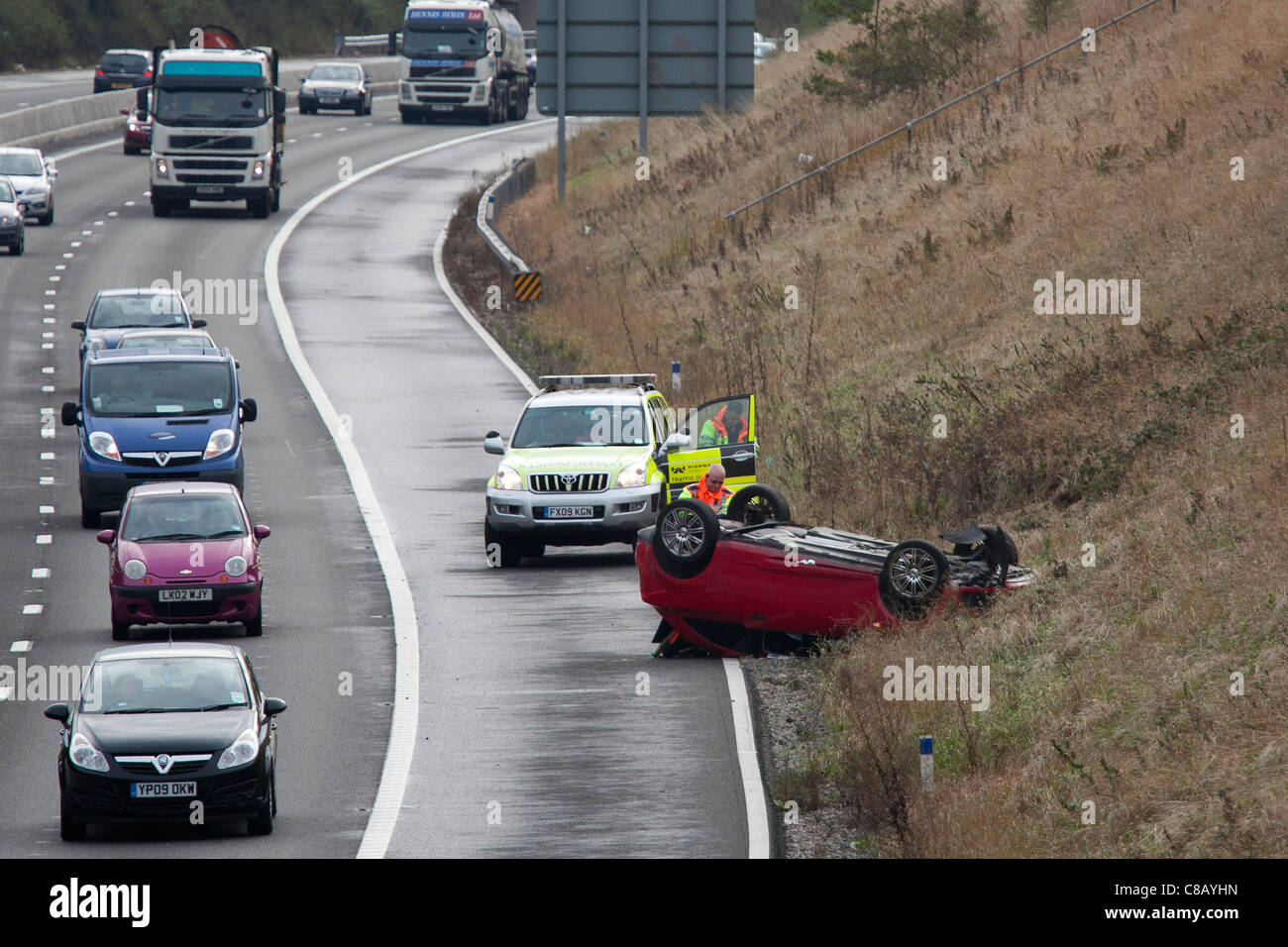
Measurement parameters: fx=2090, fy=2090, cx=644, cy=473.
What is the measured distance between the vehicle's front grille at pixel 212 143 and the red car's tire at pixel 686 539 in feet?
107

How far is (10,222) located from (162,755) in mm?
35608

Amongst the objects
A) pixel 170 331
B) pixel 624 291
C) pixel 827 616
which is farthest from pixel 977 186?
pixel 827 616

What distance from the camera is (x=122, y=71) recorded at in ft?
259

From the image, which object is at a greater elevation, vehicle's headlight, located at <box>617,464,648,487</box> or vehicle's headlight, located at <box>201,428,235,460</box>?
vehicle's headlight, located at <box>201,428,235,460</box>

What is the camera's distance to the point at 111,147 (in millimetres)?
66625

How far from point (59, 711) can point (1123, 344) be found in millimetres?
16711

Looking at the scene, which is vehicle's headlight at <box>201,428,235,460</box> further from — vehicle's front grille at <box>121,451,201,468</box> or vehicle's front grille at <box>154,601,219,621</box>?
vehicle's front grille at <box>154,601,219,621</box>

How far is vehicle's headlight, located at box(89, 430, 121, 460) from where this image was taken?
26.4 metres

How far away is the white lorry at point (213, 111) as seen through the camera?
49.0 m

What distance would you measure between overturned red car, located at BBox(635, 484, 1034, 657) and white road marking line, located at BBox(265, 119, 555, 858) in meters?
2.60

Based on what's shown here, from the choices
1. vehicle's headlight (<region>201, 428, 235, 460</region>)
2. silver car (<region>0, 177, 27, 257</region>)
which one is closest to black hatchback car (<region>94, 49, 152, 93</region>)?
silver car (<region>0, 177, 27, 257</region>)

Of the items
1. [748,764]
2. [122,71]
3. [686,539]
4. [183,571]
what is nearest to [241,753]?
[748,764]

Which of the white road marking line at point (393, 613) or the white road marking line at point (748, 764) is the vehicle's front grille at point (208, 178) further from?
the white road marking line at point (748, 764)

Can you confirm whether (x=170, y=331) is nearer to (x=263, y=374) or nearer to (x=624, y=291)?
(x=263, y=374)
